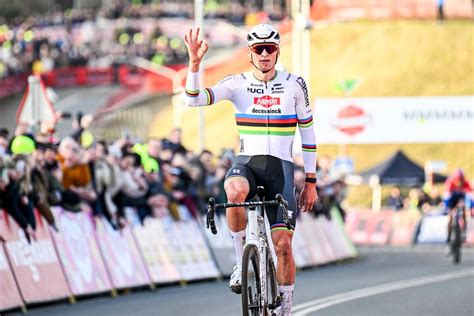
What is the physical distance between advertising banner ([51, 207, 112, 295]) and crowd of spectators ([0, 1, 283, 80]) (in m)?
40.4

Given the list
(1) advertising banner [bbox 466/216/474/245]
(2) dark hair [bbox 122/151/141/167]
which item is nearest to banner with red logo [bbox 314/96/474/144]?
(1) advertising banner [bbox 466/216/474/245]

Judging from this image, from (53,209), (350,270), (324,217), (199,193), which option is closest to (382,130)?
(324,217)

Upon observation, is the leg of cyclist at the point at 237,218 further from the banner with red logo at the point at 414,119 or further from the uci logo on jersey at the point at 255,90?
the banner with red logo at the point at 414,119

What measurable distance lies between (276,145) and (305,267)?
1481 centimetres

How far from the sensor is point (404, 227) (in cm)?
3853

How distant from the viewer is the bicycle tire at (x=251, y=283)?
1071cm

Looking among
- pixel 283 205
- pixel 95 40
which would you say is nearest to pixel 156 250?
pixel 283 205

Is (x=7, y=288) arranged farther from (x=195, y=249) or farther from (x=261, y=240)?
(x=195, y=249)

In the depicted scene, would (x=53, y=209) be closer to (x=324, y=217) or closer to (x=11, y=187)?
(x=11, y=187)

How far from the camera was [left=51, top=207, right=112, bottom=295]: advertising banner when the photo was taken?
688 inches

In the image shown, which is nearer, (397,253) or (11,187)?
(11,187)

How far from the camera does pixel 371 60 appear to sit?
74.9m

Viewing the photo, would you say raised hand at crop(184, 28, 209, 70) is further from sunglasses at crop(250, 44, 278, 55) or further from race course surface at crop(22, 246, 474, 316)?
race course surface at crop(22, 246, 474, 316)

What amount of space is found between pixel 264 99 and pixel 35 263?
5877 mm
